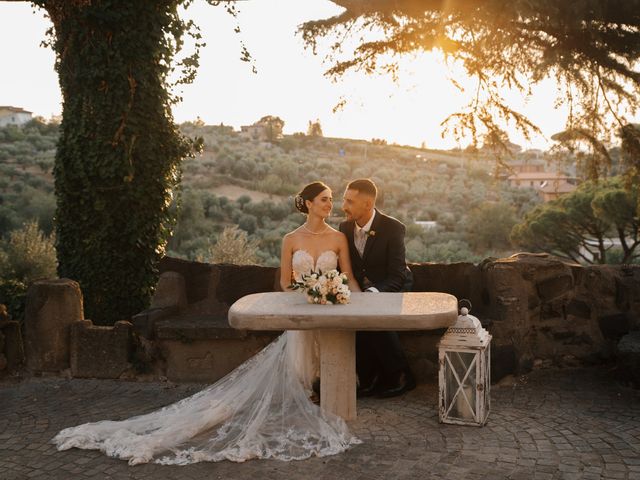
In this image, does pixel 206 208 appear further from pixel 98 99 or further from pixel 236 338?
pixel 236 338

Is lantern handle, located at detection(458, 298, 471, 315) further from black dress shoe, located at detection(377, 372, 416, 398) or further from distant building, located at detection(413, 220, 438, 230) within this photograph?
distant building, located at detection(413, 220, 438, 230)

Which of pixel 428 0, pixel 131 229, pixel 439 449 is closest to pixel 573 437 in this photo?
pixel 439 449

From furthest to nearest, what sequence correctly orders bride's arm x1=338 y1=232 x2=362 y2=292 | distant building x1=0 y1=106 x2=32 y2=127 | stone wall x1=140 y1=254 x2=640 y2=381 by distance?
1. distant building x1=0 y1=106 x2=32 y2=127
2. stone wall x1=140 y1=254 x2=640 y2=381
3. bride's arm x1=338 y1=232 x2=362 y2=292

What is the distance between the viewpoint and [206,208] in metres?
24.3

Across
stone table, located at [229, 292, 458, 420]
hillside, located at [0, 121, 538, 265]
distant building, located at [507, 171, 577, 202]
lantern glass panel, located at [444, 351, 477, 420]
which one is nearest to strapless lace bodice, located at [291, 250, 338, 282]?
stone table, located at [229, 292, 458, 420]

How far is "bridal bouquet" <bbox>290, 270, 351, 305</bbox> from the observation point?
4238mm

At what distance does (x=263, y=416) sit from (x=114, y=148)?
3.79 m

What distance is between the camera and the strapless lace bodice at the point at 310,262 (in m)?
5.05

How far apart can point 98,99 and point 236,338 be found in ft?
10.1

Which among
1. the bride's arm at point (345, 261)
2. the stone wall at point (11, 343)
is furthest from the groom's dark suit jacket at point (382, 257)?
the stone wall at point (11, 343)

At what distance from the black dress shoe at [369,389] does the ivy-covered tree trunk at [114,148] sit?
3162 millimetres

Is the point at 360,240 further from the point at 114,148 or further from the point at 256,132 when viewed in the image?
the point at 256,132

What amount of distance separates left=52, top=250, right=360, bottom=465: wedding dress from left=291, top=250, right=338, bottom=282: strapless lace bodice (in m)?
0.04

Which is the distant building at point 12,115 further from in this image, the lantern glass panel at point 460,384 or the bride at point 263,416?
the lantern glass panel at point 460,384
